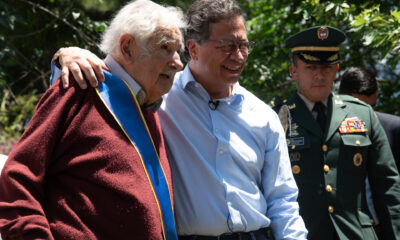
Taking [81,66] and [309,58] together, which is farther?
[309,58]

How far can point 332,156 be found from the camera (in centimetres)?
354

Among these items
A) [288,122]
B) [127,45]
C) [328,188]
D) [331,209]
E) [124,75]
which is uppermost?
[127,45]

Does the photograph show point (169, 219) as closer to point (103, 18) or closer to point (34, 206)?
point (34, 206)

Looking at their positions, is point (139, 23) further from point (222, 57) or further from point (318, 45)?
point (318, 45)

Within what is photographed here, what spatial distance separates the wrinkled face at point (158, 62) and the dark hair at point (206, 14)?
0.52m

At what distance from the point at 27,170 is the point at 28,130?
0.50 ft

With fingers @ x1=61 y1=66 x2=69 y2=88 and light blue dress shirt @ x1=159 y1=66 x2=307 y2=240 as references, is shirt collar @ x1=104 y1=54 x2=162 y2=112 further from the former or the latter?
light blue dress shirt @ x1=159 y1=66 x2=307 y2=240

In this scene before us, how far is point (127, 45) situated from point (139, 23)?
4.2 inches

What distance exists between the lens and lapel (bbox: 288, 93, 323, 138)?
142 inches

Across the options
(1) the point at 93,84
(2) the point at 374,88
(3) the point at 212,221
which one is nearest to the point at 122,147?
(1) the point at 93,84

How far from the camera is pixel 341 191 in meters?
3.47

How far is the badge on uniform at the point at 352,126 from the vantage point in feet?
11.8

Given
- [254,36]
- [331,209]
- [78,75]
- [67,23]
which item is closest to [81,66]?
[78,75]

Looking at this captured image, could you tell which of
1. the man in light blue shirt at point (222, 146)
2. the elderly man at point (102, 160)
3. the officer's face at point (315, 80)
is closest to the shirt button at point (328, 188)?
the officer's face at point (315, 80)
